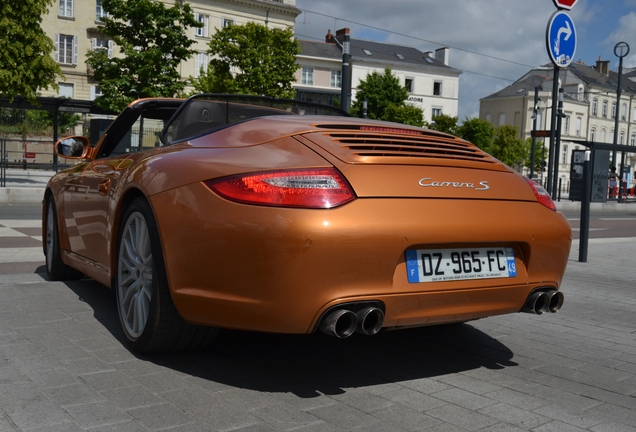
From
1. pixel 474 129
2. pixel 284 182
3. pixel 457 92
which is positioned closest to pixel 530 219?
pixel 284 182

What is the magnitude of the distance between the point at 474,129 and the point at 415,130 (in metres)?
69.3

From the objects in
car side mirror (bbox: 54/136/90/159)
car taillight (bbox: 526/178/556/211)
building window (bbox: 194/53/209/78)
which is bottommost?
car taillight (bbox: 526/178/556/211)

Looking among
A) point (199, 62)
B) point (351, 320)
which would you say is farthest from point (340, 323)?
point (199, 62)

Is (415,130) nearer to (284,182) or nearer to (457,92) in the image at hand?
(284,182)

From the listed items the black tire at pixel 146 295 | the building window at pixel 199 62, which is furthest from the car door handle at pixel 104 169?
the building window at pixel 199 62

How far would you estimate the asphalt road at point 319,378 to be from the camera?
2.62m

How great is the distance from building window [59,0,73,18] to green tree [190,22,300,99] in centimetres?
1557

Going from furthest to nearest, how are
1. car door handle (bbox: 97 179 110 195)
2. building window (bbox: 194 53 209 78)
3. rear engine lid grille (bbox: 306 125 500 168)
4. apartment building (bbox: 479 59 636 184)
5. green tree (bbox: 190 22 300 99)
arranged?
1. apartment building (bbox: 479 59 636 184)
2. building window (bbox: 194 53 209 78)
3. green tree (bbox: 190 22 300 99)
4. car door handle (bbox: 97 179 110 195)
5. rear engine lid grille (bbox: 306 125 500 168)

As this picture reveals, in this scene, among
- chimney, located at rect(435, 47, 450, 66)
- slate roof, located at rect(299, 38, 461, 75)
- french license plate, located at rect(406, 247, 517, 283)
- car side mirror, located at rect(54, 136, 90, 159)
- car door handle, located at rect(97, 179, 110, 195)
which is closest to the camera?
french license plate, located at rect(406, 247, 517, 283)

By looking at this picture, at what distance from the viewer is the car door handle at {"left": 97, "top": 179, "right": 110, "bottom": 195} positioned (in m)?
3.95

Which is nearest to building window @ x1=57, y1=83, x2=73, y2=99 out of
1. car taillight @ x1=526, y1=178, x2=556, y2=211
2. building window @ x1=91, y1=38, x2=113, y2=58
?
building window @ x1=91, y1=38, x2=113, y2=58

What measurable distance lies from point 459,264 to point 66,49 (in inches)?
2190

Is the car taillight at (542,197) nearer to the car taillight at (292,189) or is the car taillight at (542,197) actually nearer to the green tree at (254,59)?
the car taillight at (292,189)

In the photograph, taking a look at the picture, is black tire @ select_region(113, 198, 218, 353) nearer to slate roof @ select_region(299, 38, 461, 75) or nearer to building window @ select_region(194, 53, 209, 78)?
building window @ select_region(194, 53, 209, 78)
